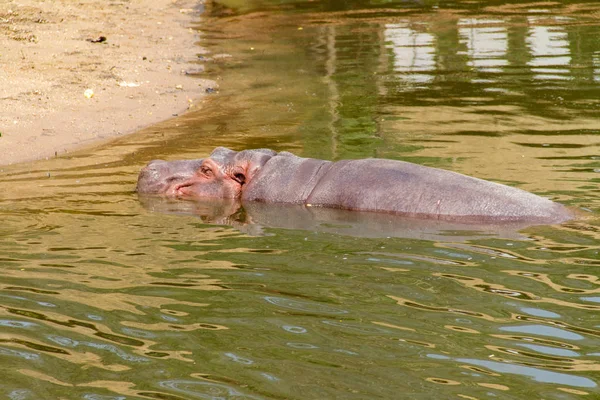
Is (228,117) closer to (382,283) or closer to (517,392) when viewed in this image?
(382,283)

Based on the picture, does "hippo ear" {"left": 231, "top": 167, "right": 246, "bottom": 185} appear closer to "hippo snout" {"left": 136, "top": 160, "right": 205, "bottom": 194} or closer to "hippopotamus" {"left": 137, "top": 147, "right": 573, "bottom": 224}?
"hippopotamus" {"left": 137, "top": 147, "right": 573, "bottom": 224}

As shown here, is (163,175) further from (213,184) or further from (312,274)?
(312,274)

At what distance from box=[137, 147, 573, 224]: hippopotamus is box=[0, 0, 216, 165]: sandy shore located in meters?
2.24

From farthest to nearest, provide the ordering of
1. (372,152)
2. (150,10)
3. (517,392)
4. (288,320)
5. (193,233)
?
(150,10)
(372,152)
(193,233)
(288,320)
(517,392)

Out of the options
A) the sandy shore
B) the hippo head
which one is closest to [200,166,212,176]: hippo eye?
the hippo head

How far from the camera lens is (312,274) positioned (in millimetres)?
6680

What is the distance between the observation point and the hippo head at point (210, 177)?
941cm

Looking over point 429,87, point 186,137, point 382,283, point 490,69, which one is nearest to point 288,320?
point 382,283

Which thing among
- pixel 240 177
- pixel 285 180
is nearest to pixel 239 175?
pixel 240 177

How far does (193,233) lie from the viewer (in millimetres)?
7953

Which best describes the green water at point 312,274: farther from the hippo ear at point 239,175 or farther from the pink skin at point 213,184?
the hippo ear at point 239,175

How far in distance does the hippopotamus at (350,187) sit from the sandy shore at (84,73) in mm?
2238

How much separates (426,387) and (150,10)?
19.9 m

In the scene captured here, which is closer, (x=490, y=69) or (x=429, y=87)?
(x=429, y=87)
